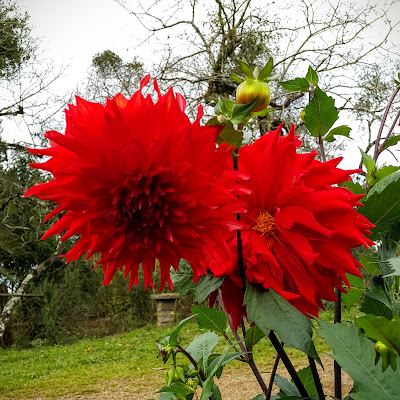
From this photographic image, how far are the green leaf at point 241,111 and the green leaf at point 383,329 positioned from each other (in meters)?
0.15

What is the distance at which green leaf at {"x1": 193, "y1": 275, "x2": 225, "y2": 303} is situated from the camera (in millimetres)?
301

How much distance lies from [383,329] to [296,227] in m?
0.09

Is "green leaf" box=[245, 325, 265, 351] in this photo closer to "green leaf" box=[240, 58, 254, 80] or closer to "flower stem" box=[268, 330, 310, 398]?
"flower stem" box=[268, 330, 310, 398]

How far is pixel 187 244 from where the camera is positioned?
0.84 feet

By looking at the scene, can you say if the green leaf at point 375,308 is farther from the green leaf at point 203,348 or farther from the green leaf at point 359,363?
the green leaf at point 203,348

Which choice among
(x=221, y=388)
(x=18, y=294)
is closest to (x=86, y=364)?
(x=18, y=294)

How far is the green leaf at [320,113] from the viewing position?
463 millimetres

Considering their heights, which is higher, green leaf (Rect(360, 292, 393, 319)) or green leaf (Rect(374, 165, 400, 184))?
green leaf (Rect(374, 165, 400, 184))

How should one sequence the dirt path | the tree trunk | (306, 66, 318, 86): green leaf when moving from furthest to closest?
the tree trunk, the dirt path, (306, 66, 318, 86): green leaf

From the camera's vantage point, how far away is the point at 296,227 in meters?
0.31

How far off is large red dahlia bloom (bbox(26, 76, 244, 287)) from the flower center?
0.06 meters

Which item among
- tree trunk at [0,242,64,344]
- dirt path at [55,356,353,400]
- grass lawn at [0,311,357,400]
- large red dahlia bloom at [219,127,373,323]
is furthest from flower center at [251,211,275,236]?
tree trunk at [0,242,64,344]

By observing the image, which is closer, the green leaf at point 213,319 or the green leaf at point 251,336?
the green leaf at point 251,336

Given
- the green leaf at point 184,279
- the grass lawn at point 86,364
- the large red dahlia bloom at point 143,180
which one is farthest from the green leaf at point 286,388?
the grass lawn at point 86,364
